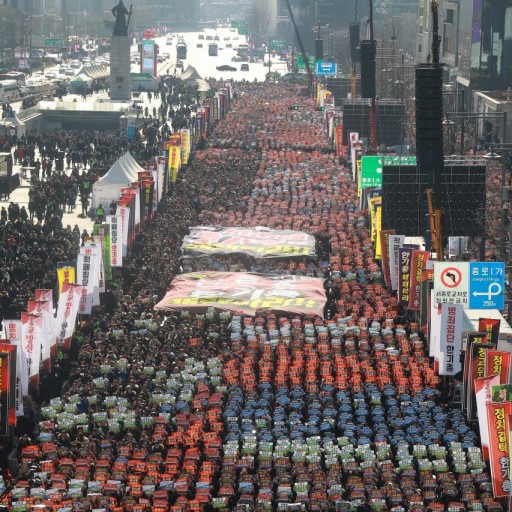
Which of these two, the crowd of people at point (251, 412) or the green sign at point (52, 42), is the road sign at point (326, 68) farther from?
the crowd of people at point (251, 412)

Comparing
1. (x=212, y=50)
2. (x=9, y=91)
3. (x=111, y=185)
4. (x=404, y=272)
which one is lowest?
(x=404, y=272)

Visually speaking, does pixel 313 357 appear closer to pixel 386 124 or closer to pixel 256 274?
pixel 256 274

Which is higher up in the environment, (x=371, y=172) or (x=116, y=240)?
(x=371, y=172)

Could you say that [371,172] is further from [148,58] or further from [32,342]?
[148,58]

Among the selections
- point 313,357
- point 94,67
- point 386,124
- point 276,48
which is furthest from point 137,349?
point 276,48

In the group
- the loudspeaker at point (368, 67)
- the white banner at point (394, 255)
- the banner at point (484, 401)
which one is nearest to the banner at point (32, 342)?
the banner at point (484, 401)

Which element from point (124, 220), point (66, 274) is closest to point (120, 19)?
point (124, 220)
